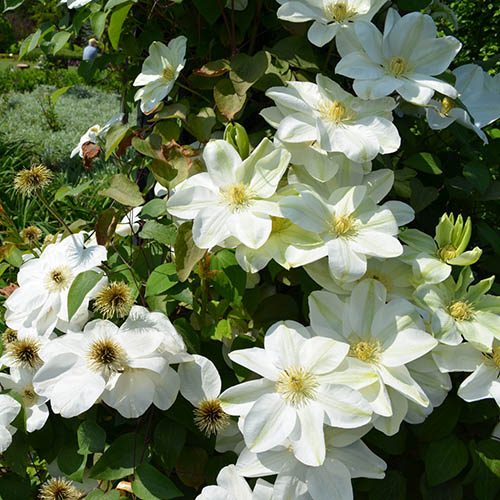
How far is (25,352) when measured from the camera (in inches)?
34.4

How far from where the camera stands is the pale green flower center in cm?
Result: 73

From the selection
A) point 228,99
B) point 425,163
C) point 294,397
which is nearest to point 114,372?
point 294,397

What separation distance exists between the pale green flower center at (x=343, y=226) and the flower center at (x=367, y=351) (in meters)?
0.15

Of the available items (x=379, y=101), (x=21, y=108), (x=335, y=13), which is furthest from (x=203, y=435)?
(x=21, y=108)

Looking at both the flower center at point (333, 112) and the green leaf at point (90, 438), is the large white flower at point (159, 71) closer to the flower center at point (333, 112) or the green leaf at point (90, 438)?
the flower center at point (333, 112)

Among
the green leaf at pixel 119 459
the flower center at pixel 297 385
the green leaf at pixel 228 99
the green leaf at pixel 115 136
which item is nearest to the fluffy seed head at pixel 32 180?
the green leaf at pixel 115 136

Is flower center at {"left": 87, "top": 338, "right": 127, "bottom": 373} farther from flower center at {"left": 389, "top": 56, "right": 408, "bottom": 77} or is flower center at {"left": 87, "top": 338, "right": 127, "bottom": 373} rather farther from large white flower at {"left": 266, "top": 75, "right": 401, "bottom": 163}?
flower center at {"left": 389, "top": 56, "right": 408, "bottom": 77}

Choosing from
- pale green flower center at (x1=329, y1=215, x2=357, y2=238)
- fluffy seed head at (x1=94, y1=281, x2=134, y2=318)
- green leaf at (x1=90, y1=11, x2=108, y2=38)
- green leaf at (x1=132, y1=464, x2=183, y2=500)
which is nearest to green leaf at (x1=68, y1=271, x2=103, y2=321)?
fluffy seed head at (x1=94, y1=281, x2=134, y2=318)

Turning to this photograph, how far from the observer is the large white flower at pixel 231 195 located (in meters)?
0.71

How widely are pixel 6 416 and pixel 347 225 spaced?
1.87ft

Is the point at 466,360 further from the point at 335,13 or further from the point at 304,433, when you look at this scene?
the point at 335,13

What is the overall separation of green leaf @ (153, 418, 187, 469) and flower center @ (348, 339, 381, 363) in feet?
0.92

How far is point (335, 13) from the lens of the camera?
832mm

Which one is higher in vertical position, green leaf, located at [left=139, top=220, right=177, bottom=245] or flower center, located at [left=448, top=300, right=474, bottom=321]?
green leaf, located at [left=139, top=220, right=177, bottom=245]
